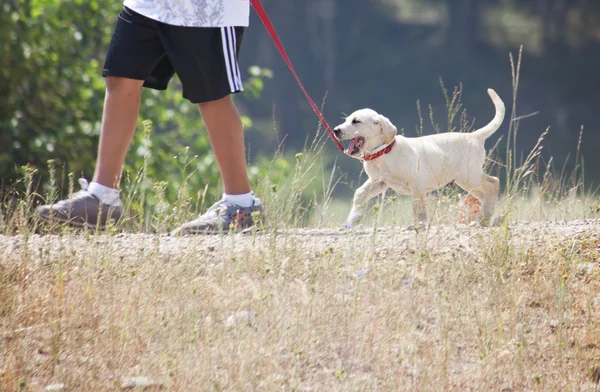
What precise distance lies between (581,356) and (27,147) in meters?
5.54

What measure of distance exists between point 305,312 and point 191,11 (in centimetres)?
157

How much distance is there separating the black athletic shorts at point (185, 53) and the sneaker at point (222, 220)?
0.52 m

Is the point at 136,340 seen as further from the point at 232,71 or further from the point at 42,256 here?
the point at 232,71

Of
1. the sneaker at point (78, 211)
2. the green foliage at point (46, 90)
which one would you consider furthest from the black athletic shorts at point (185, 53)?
the green foliage at point (46, 90)

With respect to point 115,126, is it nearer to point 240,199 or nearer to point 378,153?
point 240,199

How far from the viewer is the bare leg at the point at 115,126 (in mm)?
4117

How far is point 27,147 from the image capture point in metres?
7.42

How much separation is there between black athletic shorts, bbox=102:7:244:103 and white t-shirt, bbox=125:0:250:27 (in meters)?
0.03

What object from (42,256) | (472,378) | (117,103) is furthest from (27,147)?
(472,378)

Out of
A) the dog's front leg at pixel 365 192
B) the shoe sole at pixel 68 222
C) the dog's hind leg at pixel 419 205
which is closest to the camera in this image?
the shoe sole at pixel 68 222

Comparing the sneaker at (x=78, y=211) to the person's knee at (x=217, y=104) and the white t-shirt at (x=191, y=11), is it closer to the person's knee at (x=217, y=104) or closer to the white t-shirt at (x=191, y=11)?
the person's knee at (x=217, y=104)

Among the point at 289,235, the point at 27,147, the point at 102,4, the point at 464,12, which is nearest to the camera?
the point at 289,235

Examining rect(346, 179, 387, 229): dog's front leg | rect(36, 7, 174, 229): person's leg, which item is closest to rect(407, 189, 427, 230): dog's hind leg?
rect(346, 179, 387, 229): dog's front leg

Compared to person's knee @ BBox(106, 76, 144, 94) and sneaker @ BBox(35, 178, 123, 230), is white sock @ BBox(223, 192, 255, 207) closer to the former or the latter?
sneaker @ BBox(35, 178, 123, 230)
